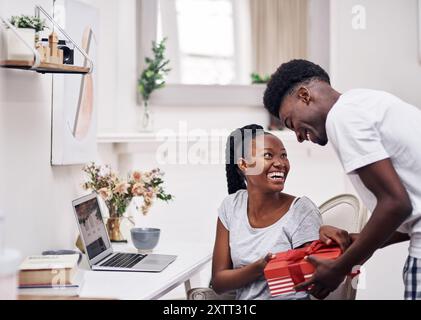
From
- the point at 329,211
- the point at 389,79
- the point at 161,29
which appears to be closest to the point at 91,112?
the point at 161,29

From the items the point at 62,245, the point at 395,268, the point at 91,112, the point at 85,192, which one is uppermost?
the point at 91,112

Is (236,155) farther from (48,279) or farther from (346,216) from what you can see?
(48,279)

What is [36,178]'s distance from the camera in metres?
1.48

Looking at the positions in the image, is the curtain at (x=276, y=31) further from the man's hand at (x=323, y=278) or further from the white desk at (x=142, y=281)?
the man's hand at (x=323, y=278)

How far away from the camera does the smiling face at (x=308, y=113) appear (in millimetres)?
1084

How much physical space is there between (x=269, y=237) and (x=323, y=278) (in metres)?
0.27

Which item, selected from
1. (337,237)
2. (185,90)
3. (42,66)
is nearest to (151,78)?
(185,90)

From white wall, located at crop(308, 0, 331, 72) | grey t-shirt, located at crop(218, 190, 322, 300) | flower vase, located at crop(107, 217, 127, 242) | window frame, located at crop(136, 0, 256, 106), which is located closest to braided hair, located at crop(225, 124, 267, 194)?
grey t-shirt, located at crop(218, 190, 322, 300)

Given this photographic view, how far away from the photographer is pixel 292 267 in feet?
3.66

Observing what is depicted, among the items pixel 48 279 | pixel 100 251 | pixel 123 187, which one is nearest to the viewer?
pixel 48 279

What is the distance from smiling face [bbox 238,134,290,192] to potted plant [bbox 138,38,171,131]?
0.85 m
